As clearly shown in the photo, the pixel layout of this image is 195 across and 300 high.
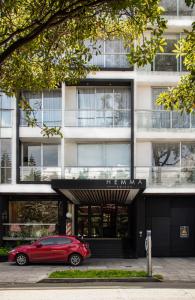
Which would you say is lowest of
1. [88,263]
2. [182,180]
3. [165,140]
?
[88,263]

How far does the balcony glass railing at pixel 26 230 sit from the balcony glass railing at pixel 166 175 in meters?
5.65

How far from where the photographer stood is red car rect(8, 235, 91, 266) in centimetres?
2433

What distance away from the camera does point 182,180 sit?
2898 cm

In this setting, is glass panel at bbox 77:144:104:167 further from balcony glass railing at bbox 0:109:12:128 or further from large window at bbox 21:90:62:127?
balcony glass railing at bbox 0:109:12:128

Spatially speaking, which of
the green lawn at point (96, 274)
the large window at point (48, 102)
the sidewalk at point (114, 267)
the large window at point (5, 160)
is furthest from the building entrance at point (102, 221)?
the green lawn at point (96, 274)

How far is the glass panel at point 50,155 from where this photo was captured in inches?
1194

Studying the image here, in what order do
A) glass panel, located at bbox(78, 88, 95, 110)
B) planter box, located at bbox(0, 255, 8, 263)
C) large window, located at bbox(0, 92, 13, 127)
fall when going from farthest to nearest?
1. glass panel, located at bbox(78, 88, 95, 110)
2. large window, located at bbox(0, 92, 13, 127)
3. planter box, located at bbox(0, 255, 8, 263)

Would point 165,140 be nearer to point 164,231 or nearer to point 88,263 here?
point 164,231

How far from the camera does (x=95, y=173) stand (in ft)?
94.2

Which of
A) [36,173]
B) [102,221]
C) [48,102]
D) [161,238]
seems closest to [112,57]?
[48,102]

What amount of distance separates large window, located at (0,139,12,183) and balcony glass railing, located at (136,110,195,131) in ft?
23.1

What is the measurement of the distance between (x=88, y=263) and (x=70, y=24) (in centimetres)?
1600

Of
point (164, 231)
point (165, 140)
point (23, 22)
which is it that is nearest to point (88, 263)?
point (164, 231)
